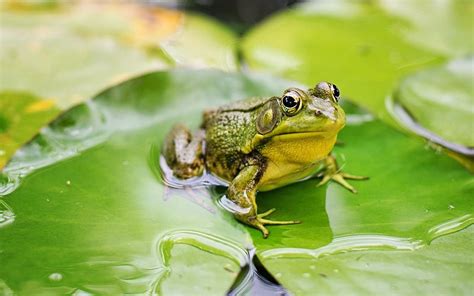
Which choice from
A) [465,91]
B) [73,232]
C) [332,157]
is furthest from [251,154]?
[465,91]

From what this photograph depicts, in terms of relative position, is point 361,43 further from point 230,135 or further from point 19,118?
point 19,118

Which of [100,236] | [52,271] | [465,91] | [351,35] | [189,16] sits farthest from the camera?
[189,16]

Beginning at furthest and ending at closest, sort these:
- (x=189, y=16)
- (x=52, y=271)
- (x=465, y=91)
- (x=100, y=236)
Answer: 1. (x=189, y=16)
2. (x=465, y=91)
3. (x=100, y=236)
4. (x=52, y=271)

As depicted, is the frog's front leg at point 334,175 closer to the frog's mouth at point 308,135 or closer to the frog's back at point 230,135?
the frog's mouth at point 308,135

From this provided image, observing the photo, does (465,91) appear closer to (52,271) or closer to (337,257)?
(337,257)

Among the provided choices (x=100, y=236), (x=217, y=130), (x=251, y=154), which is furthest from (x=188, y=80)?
(x=100, y=236)

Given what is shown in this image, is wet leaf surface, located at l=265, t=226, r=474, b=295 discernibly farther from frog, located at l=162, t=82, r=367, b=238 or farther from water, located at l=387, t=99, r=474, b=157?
water, located at l=387, t=99, r=474, b=157

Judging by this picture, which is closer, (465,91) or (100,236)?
(100,236)
